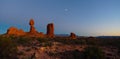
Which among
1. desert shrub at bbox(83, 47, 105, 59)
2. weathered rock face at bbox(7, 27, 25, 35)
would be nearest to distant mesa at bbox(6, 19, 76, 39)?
weathered rock face at bbox(7, 27, 25, 35)

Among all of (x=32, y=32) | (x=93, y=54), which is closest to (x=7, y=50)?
(x=93, y=54)

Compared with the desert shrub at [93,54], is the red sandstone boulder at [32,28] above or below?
above

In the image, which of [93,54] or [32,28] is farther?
[32,28]

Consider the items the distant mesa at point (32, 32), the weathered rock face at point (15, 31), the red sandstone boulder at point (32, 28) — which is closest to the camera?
the distant mesa at point (32, 32)

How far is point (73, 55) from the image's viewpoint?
20844mm

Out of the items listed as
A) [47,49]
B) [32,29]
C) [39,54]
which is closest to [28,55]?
[39,54]

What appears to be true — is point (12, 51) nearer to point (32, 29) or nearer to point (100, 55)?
point (100, 55)

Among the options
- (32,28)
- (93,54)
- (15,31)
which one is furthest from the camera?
(32,28)

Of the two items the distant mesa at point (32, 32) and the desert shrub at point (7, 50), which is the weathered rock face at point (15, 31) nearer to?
the distant mesa at point (32, 32)

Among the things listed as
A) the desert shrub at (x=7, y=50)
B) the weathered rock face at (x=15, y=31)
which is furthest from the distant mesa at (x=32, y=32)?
the desert shrub at (x=7, y=50)

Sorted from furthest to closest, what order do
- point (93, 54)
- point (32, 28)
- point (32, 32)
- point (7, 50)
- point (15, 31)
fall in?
point (32, 28)
point (32, 32)
point (15, 31)
point (7, 50)
point (93, 54)

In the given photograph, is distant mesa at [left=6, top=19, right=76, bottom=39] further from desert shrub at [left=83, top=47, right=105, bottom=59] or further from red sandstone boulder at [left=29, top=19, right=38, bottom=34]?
desert shrub at [left=83, top=47, right=105, bottom=59]

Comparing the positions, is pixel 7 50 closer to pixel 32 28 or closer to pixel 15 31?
pixel 15 31

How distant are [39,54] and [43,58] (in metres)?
0.90
